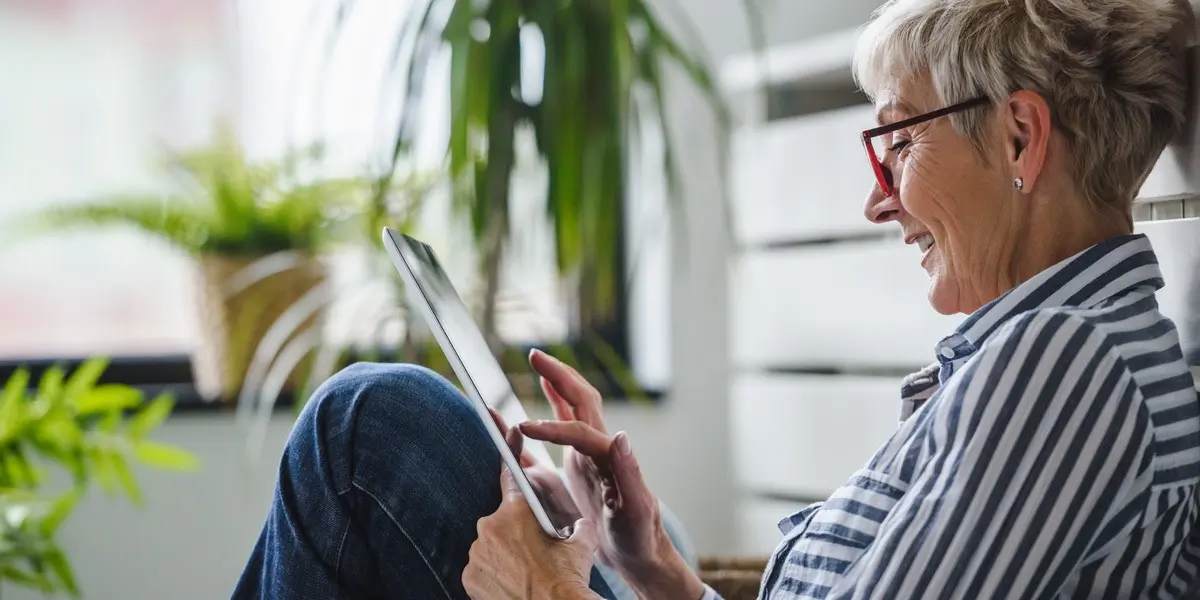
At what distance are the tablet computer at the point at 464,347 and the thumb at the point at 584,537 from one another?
0.04 ft

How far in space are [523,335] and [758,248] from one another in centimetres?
73

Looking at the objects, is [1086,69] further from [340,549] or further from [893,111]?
[340,549]

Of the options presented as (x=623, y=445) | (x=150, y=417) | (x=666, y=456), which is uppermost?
(x=623, y=445)

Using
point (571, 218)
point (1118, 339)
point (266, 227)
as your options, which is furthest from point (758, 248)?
point (1118, 339)

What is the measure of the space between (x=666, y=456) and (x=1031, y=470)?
184 centimetres

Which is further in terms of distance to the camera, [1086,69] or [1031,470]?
[1086,69]

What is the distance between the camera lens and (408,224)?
203 cm

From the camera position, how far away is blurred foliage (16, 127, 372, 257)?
2273 millimetres

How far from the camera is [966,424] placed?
80 centimetres

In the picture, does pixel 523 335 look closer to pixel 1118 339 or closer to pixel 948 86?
pixel 948 86

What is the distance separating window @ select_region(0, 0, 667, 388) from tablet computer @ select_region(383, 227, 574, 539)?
1253 millimetres

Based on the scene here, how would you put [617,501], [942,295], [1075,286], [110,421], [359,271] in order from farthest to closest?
[359,271] → [110,421] → [617,501] → [942,295] → [1075,286]

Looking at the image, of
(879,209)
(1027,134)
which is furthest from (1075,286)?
(879,209)

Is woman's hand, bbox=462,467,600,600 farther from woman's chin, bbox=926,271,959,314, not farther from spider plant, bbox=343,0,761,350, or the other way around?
spider plant, bbox=343,0,761,350
